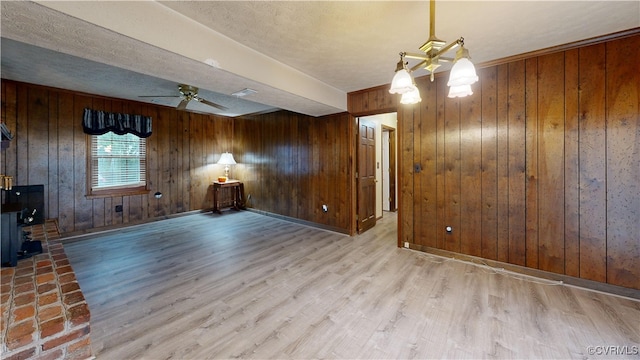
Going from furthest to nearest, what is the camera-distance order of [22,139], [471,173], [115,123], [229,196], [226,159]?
[229,196], [226,159], [115,123], [22,139], [471,173]

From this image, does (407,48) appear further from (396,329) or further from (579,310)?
(579,310)

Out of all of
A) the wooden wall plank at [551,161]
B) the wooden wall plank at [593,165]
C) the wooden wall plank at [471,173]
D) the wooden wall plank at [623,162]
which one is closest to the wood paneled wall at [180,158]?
the wooden wall plank at [471,173]

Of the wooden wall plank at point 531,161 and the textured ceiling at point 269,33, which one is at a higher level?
the textured ceiling at point 269,33

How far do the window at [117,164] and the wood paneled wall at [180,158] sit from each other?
5.2 inches

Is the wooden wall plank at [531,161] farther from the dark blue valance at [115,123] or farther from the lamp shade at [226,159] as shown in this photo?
the dark blue valance at [115,123]

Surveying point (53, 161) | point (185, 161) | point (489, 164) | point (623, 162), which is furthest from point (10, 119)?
point (623, 162)

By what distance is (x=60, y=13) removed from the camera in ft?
4.66

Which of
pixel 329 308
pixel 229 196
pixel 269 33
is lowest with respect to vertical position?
pixel 329 308

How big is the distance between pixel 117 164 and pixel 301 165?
3.64 meters

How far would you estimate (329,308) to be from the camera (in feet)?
7.02

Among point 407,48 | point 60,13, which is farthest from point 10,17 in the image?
point 407,48

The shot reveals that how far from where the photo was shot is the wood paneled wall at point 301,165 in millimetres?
4348

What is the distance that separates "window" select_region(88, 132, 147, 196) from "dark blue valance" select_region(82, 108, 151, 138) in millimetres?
175

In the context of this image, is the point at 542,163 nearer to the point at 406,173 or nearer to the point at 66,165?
the point at 406,173
